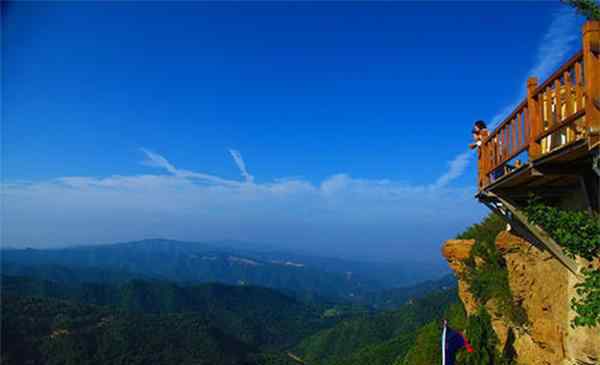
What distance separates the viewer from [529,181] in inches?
227

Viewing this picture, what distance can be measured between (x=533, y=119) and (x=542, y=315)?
15.3ft

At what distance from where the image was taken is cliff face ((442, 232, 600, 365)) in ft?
18.3

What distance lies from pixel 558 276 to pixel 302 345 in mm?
126997

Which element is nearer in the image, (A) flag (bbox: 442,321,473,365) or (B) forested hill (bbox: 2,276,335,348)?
(A) flag (bbox: 442,321,473,365)

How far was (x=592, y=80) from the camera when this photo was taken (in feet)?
11.6

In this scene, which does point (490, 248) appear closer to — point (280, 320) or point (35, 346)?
point (35, 346)

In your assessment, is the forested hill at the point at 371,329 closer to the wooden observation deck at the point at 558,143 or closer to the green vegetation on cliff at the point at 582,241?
the wooden observation deck at the point at 558,143

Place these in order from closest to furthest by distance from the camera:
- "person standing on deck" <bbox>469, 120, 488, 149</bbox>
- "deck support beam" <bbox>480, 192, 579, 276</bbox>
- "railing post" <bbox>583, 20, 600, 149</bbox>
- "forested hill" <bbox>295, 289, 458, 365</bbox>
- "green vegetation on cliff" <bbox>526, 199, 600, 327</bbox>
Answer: "railing post" <bbox>583, 20, 600, 149</bbox>
"green vegetation on cliff" <bbox>526, 199, 600, 327</bbox>
"deck support beam" <bbox>480, 192, 579, 276</bbox>
"person standing on deck" <bbox>469, 120, 488, 149</bbox>
"forested hill" <bbox>295, 289, 458, 365</bbox>

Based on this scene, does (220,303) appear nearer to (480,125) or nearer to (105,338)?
(105,338)

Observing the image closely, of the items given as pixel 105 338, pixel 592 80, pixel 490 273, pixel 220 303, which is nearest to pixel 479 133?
pixel 592 80

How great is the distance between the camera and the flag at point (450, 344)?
364 inches

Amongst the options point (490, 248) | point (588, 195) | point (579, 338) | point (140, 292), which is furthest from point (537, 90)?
point (140, 292)

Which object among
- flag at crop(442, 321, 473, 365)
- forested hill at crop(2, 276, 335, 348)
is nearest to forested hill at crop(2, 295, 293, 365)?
forested hill at crop(2, 276, 335, 348)

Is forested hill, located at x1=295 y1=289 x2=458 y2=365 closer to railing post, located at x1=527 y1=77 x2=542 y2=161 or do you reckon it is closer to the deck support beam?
the deck support beam
